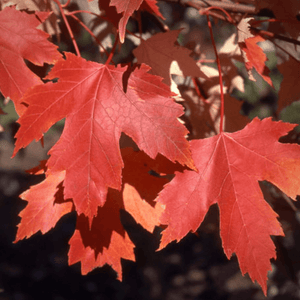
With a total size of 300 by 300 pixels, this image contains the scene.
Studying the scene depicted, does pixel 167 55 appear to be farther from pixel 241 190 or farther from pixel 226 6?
pixel 241 190

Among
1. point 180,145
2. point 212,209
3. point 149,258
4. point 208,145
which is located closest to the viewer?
point 180,145

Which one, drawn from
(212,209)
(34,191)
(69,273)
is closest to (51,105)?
(34,191)

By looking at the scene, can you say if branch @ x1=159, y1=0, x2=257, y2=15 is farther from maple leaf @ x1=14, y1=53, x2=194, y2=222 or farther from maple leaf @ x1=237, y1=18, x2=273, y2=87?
maple leaf @ x1=14, y1=53, x2=194, y2=222

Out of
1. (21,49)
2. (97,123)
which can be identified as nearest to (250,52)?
(97,123)

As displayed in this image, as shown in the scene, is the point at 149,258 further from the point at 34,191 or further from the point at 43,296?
the point at 34,191

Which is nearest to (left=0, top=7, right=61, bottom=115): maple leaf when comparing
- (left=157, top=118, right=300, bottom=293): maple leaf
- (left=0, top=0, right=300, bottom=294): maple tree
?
(left=0, top=0, right=300, bottom=294): maple tree

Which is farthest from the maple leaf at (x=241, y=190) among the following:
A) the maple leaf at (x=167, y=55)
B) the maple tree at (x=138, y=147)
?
the maple leaf at (x=167, y=55)
